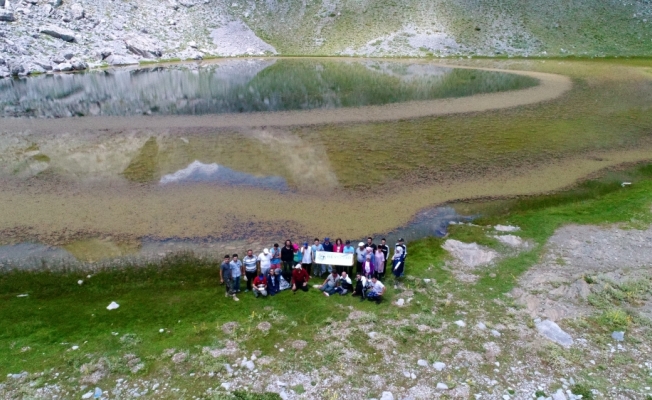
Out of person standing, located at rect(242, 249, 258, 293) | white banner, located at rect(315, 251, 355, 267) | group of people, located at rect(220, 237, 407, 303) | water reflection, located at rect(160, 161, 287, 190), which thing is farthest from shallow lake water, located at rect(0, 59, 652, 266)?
white banner, located at rect(315, 251, 355, 267)

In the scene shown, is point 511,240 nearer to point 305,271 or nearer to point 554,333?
point 554,333

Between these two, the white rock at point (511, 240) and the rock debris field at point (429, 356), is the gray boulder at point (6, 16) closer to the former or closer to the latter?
the rock debris field at point (429, 356)

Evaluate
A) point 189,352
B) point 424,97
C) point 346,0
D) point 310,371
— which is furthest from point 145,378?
point 346,0

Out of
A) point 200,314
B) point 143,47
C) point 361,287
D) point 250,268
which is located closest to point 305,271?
point 250,268

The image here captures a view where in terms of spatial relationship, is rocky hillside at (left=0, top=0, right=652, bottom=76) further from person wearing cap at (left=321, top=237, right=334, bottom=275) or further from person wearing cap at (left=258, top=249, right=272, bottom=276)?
person wearing cap at (left=321, top=237, right=334, bottom=275)

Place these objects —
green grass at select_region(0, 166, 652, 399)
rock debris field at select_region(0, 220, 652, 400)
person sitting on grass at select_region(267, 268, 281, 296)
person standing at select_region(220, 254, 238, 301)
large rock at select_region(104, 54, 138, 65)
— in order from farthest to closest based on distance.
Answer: large rock at select_region(104, 54, 138, 65) < person sitting on grass at select_region(267, 268, 281, 296) < person standing at select_region(220, 254, 238, 301) < green grass at select_region(0, 166, 652, 399) < rock debris field at select_region(0, 220, 652, 400)

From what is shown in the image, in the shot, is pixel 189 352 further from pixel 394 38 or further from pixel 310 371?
pixel 394 38

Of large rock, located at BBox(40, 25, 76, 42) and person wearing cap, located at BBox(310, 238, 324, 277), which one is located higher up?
large rock, located at BBox(40, 25, 76, 42)
